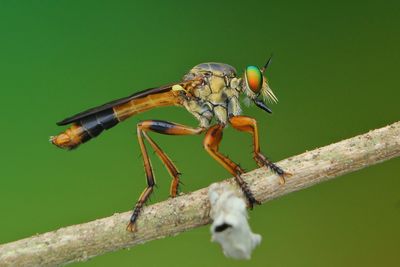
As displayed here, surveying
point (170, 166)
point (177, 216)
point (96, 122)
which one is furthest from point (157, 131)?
point (177, 216)

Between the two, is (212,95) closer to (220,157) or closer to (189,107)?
(189,107)

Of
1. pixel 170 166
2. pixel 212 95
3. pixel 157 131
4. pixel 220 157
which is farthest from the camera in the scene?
pixel 212 95

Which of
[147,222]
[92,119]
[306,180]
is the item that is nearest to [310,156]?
[306,180]

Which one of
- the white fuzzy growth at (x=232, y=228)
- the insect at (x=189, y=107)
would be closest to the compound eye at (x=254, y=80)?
the insect at (x=189, y=107)

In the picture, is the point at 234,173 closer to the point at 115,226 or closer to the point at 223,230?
the point at 115,226

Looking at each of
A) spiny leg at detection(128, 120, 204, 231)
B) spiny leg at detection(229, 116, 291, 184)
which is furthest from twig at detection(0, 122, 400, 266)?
spiny leg at detection(128, 120, 204, 231)

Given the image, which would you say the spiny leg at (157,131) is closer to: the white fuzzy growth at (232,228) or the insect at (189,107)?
the insect at (189,107)
